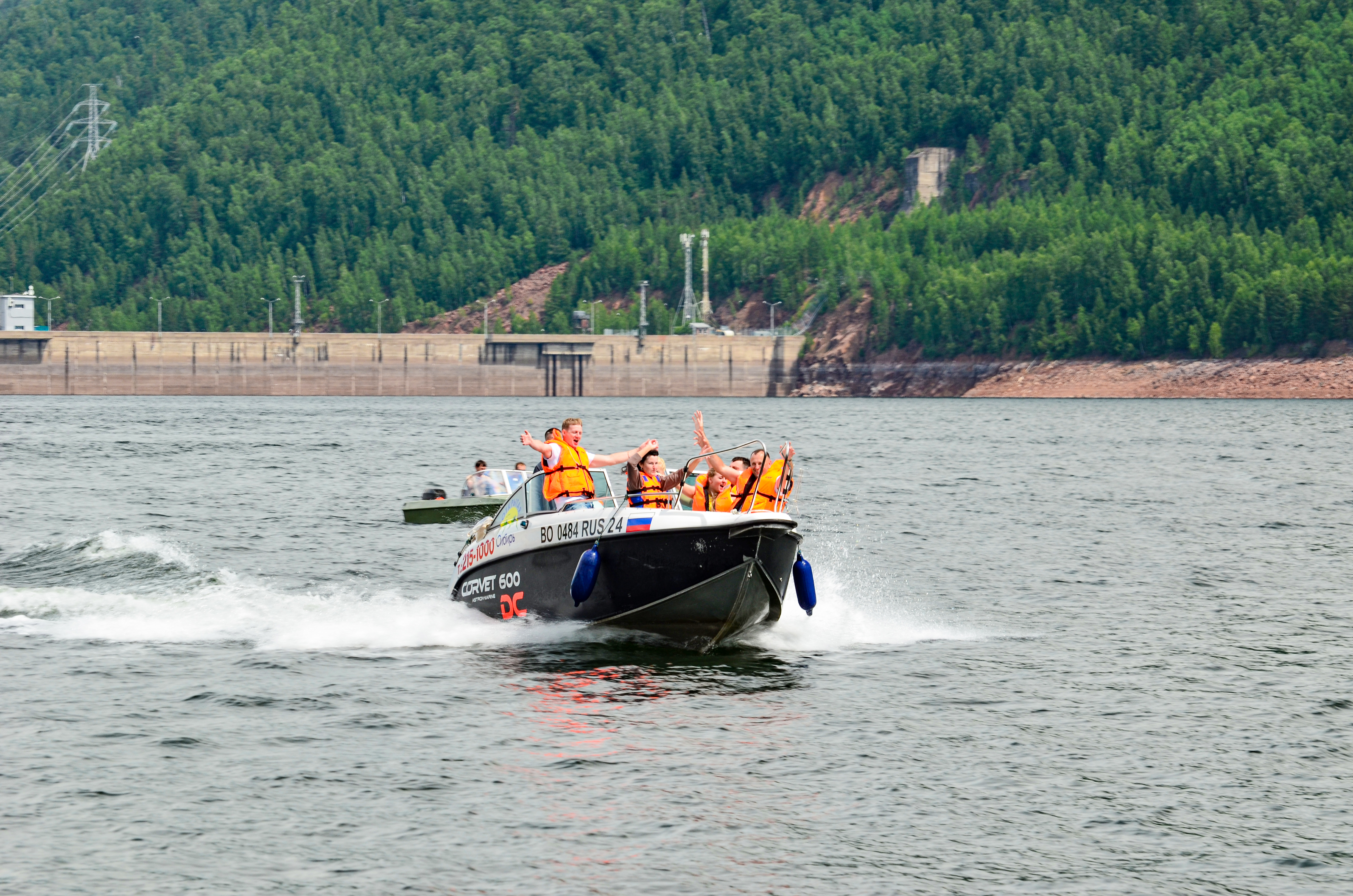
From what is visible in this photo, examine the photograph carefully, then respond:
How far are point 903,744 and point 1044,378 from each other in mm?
178747

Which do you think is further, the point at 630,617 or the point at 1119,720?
the point at 630,617

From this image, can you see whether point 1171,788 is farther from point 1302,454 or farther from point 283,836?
point 1302,454

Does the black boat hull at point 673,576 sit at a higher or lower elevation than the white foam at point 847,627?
higher

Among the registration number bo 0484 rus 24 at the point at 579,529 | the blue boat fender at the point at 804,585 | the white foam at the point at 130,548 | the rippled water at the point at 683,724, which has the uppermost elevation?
the registration number bo 0484 rus 24 at the point at 579,529

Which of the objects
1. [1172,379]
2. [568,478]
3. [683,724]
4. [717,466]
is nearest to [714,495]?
[717,466]

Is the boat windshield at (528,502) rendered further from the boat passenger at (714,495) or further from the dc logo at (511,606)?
the boat passenger at (714,495)

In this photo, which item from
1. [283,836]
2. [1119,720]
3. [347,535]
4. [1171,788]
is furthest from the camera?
[347,535]

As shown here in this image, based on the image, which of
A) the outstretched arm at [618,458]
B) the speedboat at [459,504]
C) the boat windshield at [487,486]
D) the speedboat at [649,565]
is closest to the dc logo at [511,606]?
the speedboat at [649,565]

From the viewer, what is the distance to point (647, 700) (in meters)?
20.5

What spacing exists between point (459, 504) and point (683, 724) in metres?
24.2

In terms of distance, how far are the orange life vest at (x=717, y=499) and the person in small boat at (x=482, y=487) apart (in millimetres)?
19788

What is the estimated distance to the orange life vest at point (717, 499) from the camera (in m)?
23.0

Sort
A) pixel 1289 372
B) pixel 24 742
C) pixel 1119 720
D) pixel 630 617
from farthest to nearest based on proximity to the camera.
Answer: pixel 1289 372 → pixel 630 617 → pixel 1119 720 → pixel 24 742

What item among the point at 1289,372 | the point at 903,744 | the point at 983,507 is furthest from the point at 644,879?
the point at 1289,372
